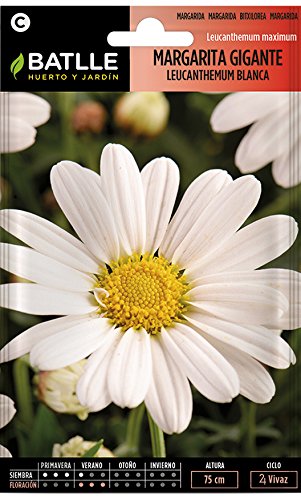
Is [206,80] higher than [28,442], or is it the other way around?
[206,80]

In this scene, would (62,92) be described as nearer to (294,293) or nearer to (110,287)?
(110,287)

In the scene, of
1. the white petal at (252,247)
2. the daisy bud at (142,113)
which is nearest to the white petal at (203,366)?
the white petal at (252,247)

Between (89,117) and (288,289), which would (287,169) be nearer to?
(288,289)

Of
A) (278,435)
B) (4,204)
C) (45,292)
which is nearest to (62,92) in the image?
(4,204)

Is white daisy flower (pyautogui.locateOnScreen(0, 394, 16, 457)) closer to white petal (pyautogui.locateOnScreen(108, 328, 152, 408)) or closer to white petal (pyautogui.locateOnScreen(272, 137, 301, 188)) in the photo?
white petal (pyautogui.locateOnScreen(108, 328, 152, 408))

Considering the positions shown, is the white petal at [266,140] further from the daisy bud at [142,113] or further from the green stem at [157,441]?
the green stem at [157,441]

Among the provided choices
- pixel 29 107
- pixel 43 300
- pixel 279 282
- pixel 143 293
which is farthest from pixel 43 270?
pixel 279 282

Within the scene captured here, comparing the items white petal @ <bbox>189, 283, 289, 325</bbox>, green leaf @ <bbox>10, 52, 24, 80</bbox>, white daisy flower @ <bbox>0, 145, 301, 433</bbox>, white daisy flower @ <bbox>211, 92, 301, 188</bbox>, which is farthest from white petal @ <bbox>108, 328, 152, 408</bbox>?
green leaf @ <bbox>10, 52, 24, 80</bbox>
